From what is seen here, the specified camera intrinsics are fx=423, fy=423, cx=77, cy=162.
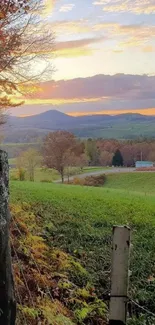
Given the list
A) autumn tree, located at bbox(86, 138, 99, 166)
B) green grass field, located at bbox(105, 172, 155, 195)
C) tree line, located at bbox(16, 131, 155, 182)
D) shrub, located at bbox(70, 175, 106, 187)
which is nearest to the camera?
green grass field, located at bbox(105, 172, 155, 195)

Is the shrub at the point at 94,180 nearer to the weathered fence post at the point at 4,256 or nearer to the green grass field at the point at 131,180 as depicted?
the green grass field at the point at 131,180

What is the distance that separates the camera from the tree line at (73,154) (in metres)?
66.2

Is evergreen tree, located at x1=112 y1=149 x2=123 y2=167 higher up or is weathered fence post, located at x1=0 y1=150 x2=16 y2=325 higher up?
evergreen tree, located at x1=112 y1=149 x2=123 y2=167

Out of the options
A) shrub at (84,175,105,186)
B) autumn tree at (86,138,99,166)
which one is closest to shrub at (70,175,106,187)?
shrub at (84,175,105,186)

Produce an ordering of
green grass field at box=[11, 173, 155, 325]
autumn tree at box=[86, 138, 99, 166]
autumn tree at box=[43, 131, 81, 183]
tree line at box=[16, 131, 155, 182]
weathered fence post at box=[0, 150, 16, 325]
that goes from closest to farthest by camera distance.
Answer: weathered fence post at box=[0, 150, 16, 325]
green grass field at box=[11, 173, 155, 325]
tree line at box=[16, 131, 155, 182]
autumn tree at box=[43, 131, 81, 183]
autumn tree at box=[86, 138, 99, 166]

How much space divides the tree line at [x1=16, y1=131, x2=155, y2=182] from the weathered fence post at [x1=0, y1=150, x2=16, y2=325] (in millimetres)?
45394

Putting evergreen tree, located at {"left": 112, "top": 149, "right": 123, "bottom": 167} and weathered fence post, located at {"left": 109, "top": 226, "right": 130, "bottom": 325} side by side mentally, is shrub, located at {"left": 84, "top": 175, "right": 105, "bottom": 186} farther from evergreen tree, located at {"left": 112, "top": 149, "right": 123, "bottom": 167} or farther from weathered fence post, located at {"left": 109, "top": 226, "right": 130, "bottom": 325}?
weathered fence post, located at {"left": 109, "top": 226, "right": 130, "bottom": 325}

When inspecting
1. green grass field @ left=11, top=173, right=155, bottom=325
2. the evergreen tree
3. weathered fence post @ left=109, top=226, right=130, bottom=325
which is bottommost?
green grass field @ left=11, top=173, right=155, bottom=325

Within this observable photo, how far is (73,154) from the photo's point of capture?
68.8m

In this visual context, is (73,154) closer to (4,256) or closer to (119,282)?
(119,282)

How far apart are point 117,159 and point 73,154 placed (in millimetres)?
21250

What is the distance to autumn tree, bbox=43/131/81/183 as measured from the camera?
2643 inches

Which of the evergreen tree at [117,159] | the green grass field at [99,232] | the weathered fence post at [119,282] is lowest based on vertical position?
the green grass field at [99,232]

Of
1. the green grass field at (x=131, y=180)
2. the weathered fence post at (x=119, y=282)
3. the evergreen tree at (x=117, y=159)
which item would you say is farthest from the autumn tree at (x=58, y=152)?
the weathered fence post at (x=119, y=282)
